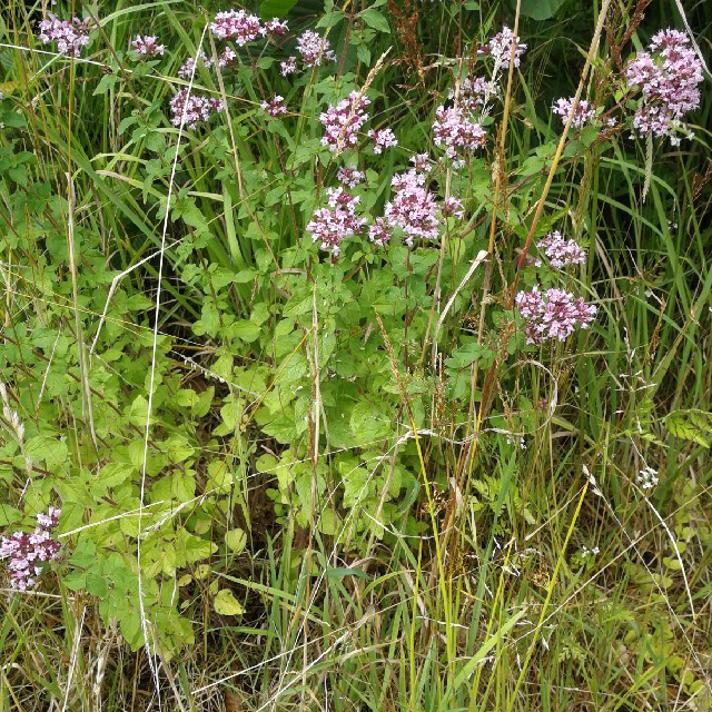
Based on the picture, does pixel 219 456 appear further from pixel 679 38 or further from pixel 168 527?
pixel 679 38

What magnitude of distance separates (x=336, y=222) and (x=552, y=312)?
0.53 metres

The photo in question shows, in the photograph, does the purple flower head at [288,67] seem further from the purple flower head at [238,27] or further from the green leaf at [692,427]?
the green leaf at [692,427]

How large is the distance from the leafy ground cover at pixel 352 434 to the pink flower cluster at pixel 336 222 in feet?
0.03

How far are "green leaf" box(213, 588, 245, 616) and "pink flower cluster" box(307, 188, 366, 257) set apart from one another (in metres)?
0.86

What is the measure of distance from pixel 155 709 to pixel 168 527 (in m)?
0.42

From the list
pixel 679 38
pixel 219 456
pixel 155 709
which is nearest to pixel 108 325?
pixel 219 456

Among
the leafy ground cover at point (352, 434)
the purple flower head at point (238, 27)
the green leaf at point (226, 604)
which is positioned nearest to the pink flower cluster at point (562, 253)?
the leafy ground cover at point (352, 434)

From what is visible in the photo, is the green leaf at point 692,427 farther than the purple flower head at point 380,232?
Yes

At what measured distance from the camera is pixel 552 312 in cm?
204

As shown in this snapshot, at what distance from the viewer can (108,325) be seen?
7.75ft

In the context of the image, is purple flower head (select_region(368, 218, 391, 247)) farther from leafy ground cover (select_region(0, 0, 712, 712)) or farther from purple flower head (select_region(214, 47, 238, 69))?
purple flower head (select_region(214, 47, 238, 69))

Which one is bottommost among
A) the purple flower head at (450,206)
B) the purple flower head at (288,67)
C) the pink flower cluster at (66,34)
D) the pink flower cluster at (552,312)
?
the pink flower cluster at (552,312)

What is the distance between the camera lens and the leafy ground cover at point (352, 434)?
1943mm

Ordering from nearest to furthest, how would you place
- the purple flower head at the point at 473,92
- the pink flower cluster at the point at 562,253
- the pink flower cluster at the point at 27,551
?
the pink flower cluster at the point at 27,551
the pink flower cluster at the point at 562,253
the purple flower head at the point at 473,92
